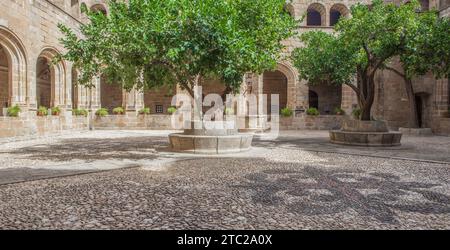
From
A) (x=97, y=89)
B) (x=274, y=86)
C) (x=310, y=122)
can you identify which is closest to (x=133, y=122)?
(x=97, y=89)

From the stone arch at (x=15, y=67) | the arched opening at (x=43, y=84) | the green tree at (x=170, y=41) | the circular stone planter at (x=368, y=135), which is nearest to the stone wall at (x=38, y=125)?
the stone arch at (x=15, y=67)

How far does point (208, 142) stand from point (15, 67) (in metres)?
10.1

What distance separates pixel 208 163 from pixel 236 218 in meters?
3.55

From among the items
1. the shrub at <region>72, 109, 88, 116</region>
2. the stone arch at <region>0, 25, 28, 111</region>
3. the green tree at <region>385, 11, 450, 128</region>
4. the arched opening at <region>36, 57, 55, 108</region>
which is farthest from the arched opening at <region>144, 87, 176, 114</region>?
the green tree at <region>385, 11, 450, 128</region>

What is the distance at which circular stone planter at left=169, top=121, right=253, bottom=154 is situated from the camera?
8555 mm

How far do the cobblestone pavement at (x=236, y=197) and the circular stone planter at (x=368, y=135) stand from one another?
3.14 meters

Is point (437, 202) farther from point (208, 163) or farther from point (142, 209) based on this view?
point (208, 163)

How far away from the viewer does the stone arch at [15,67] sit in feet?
42.8

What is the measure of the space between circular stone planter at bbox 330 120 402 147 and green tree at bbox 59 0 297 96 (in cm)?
399

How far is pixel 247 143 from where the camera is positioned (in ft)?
30.6

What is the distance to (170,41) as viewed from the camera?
297 inches

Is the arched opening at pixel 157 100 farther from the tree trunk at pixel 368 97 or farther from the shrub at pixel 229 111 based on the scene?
the tree trunk at pixel 368 97

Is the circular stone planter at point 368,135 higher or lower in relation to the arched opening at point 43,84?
lower

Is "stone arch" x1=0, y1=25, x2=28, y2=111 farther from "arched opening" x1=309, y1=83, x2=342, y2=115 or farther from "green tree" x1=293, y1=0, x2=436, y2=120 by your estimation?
"arched opening" x1=309, y1=83, x2=342, y2=115
